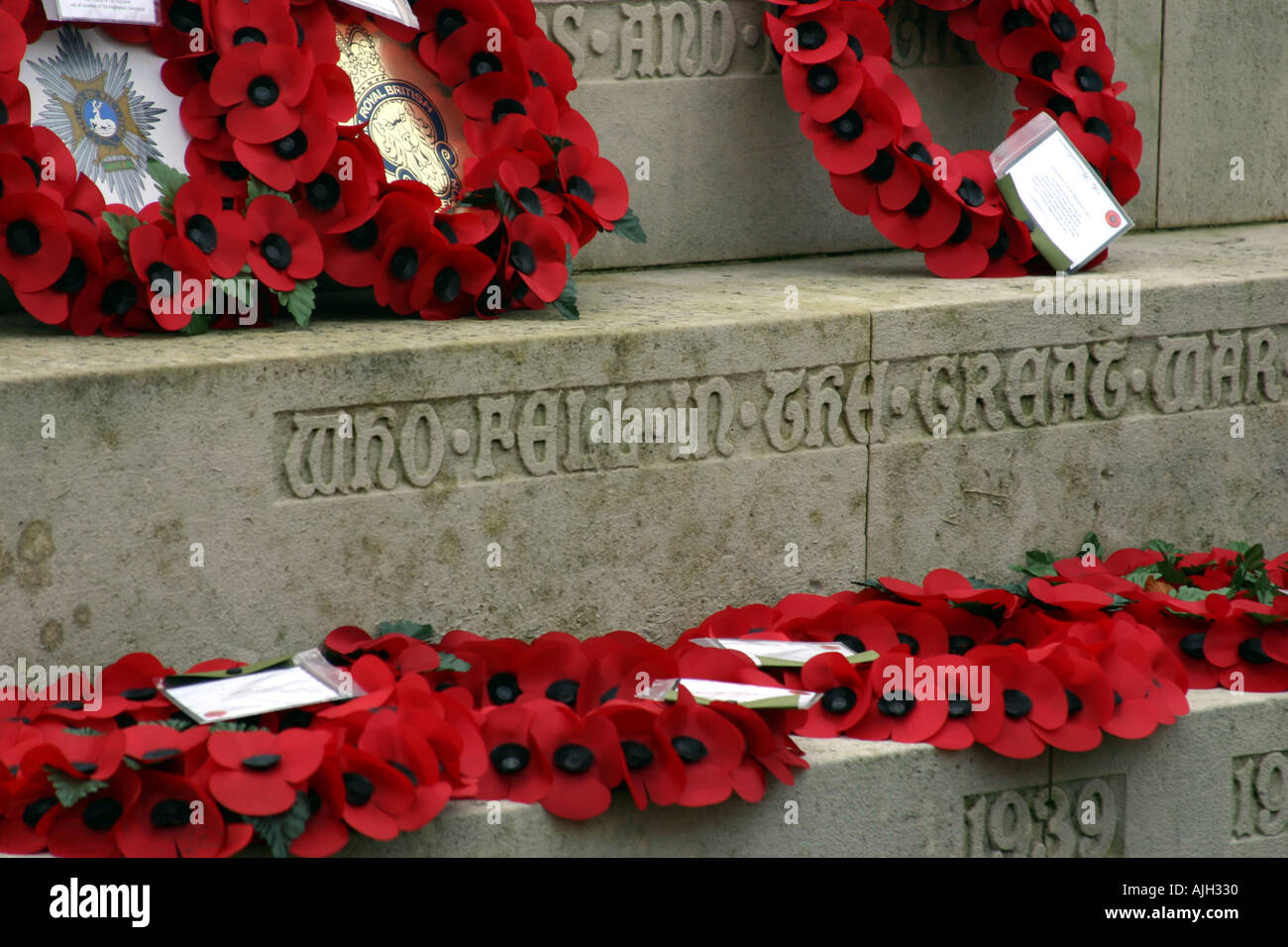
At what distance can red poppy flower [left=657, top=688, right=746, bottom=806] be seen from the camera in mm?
2699

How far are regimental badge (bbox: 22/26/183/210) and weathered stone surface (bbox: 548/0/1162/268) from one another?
106cm

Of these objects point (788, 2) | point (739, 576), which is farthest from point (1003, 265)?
point (739, 576)

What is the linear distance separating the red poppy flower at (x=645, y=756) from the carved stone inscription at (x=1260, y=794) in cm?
119

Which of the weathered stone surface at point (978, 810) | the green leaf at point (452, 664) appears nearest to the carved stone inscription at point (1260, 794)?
the weathered stone surface at point (978, 810)

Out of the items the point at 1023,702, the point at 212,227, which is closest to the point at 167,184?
the point at 212,227

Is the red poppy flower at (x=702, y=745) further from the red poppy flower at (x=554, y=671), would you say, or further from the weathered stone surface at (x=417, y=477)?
the weathered stone surface at (x=417, y=477)

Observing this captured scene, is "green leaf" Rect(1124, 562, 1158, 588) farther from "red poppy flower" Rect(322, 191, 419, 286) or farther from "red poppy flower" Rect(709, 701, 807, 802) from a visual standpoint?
"red poppy flower" Rect(322, 191, 419, 286)

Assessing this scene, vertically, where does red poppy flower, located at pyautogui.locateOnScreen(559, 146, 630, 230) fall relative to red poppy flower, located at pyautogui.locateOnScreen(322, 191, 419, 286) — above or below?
above

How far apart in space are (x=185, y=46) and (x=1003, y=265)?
75.5 inches

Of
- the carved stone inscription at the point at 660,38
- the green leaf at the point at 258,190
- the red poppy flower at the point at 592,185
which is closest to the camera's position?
the green leaf at the point at 258,190

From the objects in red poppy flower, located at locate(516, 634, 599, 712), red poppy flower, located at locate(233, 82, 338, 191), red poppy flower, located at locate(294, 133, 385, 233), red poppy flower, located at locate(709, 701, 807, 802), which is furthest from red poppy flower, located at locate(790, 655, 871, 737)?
red poppy flower, located at locate(233, 82, 338, 191)

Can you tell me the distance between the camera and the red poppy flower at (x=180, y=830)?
2.44m

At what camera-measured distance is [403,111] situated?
11.9ft
